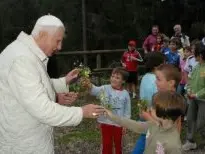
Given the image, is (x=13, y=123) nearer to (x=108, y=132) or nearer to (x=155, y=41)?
(x=108, y=132)

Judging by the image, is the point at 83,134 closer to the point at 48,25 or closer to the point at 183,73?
the point at 183,73

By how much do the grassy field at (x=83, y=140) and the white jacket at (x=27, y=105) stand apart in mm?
3251

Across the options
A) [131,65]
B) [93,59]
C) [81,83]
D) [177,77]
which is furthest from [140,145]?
[93,59]

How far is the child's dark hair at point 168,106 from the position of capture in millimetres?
3488

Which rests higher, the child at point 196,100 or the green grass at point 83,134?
the child at point 196,100

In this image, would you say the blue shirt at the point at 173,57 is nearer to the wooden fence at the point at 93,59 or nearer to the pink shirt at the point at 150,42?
the pink shirt at the point at 150,42

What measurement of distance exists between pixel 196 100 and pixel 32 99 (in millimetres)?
3918

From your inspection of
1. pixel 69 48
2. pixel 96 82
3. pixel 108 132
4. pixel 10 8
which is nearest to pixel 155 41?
pixel 96 82

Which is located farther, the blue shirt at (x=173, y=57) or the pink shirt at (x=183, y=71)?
the blue shirt at (x=173, y=57)

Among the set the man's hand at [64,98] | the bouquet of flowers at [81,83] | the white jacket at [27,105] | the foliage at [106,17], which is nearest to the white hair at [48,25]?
the white jacket at [27,105]

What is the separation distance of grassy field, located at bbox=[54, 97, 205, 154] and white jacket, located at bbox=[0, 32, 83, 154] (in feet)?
10.7

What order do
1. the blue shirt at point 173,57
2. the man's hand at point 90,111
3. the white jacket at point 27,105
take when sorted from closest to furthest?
1. the white jacket at point 27,105
2. the man's hand at point 90,111
3. the blue shirt at point 173,57

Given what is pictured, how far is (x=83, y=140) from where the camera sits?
24.0ft

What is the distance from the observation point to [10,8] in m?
18.9
